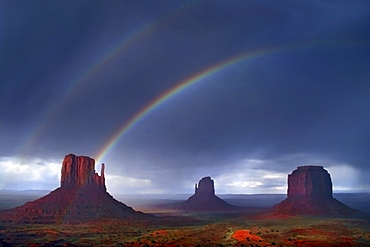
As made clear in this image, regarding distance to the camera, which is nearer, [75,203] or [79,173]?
[75,203]

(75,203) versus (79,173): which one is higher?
(79,173)

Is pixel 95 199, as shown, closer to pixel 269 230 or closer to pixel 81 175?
pixel 81 175

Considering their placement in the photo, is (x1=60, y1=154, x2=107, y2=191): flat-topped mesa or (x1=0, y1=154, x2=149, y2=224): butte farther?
(x1=60, y1=154, x2=107, y2=191): flat-topped mesa

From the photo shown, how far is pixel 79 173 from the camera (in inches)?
6880

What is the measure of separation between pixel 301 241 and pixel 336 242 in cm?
853

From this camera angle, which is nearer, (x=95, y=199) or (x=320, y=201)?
(x=95, y=199)

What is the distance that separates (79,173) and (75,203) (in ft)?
61.7

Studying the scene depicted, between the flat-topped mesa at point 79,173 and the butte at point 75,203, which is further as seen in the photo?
the flat-topped mesa at point 79,173

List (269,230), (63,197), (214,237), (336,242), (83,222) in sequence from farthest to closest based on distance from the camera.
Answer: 1. (63,197)
2. (83,222)
3. (269,230)
4. (214,237)
5. (336,242)

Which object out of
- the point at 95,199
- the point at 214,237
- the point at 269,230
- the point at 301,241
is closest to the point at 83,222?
the point at 95,199

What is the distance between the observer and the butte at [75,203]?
147250 millimetres

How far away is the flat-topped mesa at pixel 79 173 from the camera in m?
174

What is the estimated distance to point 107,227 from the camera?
133 m

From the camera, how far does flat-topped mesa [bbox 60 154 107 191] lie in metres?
174
